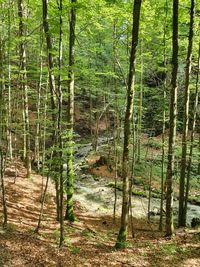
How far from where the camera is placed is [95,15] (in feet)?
45.0

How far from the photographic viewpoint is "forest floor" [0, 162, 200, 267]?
881cm

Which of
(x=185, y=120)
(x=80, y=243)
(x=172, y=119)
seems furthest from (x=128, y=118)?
(x=80, y=243)

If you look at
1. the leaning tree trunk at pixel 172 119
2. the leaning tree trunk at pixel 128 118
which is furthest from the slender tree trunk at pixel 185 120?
the leaning tree trunk at pixel 128 118

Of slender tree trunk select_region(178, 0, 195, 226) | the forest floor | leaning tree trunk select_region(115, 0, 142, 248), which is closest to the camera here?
the forest floor

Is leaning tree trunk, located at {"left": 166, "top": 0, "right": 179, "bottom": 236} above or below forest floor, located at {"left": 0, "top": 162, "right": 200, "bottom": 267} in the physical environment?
above

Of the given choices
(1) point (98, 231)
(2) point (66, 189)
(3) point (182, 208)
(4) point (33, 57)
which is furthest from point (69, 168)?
(4) point (33, 57)

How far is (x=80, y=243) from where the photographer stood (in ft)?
35.6

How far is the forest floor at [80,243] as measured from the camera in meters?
8.81

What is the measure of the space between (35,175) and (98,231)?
7.89m

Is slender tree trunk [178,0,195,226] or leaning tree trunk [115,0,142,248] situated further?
slender tree trunk [178,0,195,226]

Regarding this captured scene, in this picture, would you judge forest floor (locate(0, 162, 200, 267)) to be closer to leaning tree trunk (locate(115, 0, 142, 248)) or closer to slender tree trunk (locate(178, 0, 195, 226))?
leaning tree trunk (locate(115, 0, 142, 248))

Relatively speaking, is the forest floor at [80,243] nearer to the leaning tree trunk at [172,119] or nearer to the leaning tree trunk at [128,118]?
the leaning tree trunk at [128,118]

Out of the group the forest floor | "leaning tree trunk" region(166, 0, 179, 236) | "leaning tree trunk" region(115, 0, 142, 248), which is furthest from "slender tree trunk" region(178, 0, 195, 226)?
"leaning tree trunk" region(115, 0, 142, 248)

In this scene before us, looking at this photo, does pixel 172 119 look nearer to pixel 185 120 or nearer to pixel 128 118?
pixel 185 120
